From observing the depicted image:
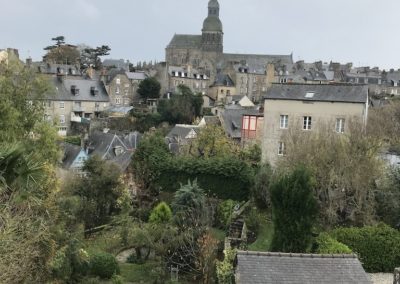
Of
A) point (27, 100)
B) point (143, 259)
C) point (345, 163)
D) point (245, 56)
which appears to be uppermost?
point (245, 56)

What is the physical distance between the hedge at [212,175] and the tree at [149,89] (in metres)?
47.1

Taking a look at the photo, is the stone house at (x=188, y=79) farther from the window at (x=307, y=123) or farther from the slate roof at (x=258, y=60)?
the window at (x=307, y=123)

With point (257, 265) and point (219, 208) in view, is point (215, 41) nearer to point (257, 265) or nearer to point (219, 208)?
point (219, 208)

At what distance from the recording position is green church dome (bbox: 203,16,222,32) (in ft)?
403

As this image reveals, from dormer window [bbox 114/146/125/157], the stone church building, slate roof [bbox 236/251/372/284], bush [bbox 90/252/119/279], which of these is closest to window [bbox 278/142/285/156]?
bush [bbox 90/252/119/279]

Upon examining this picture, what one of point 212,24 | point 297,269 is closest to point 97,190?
point 297,269

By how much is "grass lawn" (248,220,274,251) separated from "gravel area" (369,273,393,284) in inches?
188

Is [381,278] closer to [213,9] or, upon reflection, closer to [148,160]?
[148,160]

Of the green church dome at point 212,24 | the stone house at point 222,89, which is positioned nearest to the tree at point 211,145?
the stone house at point 222,89

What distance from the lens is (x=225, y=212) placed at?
2973cm

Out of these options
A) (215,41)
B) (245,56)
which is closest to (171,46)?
(215,41)

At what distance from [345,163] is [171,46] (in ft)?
356

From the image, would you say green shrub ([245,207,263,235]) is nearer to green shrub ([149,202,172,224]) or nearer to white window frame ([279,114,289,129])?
green shrub ([149,202,172,224])

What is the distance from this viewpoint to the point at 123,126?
2594 inches
